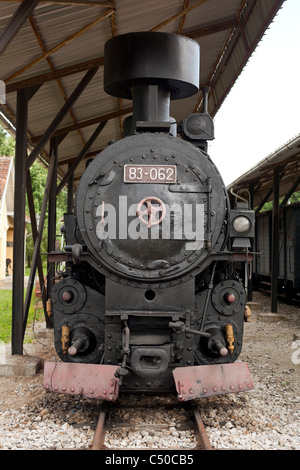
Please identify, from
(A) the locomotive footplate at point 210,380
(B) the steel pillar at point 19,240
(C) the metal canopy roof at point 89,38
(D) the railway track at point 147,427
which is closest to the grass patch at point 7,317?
(B) the steel pillar at point 19,240

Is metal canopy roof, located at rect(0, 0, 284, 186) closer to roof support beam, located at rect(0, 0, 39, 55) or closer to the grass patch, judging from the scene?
roof support beam, located at rect(0, 0, 39, 55)

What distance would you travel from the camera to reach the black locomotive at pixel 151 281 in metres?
4.61

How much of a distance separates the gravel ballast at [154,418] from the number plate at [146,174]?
7.19ft

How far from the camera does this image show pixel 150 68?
5.33 meters

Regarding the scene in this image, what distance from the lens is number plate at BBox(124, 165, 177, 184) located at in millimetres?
4820

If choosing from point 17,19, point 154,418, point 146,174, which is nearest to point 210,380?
point 154,418

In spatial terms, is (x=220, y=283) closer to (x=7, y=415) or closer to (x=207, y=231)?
(x=207, y=231)

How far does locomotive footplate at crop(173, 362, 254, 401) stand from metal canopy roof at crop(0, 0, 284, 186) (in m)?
3.61

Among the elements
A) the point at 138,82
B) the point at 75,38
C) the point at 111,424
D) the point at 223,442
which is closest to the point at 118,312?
the point at 111,424

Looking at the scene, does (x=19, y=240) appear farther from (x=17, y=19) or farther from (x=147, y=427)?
(x=147, y=427)

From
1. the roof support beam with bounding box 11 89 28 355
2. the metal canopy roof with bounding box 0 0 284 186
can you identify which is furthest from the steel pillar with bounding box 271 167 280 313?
the roof support beam with bounding box 11 89 28 355

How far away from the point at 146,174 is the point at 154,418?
2253 millimetres

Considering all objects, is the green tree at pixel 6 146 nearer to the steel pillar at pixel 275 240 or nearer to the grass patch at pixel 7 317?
the grass patch at pixel 7 317

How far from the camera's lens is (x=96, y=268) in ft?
15.9
